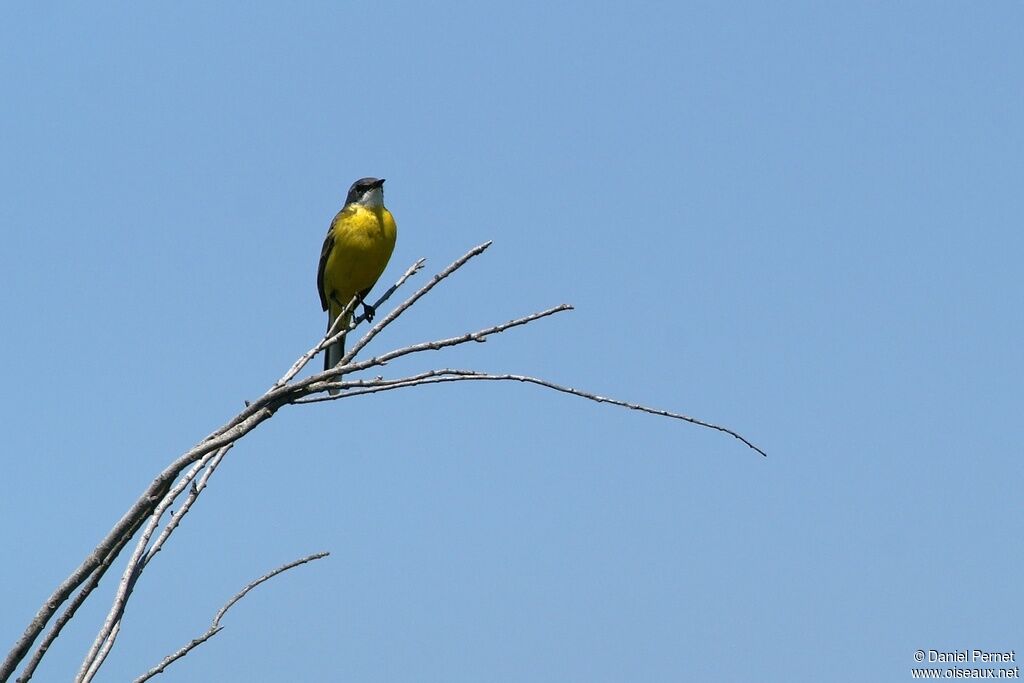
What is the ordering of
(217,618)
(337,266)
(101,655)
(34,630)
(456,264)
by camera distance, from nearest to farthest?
1. (34,630)
2. (101,655)
3. (217,618)
4. (456,264)
5. (337,266)

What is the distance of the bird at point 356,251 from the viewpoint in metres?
10.8

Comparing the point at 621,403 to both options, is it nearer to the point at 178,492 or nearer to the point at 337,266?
the point at 178,492

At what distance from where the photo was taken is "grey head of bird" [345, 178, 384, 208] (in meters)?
11.2

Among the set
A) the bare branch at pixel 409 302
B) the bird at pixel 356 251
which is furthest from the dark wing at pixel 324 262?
the bare branch at pixel 409 302

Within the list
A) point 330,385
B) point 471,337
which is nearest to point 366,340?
point 471,337

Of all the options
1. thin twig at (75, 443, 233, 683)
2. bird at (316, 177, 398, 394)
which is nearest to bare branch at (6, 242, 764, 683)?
thin twig at (75, 443, 233, 683)

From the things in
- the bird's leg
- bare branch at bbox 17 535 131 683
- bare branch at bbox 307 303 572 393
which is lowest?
bare branch at bbox 17 535 131 683

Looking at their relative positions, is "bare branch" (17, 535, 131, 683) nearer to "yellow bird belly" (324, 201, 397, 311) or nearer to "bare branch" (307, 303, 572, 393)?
"bare branch" (307, 303, 572, 393)

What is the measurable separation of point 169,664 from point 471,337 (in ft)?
3.47

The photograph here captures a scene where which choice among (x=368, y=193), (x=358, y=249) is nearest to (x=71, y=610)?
(x=358, y=249)

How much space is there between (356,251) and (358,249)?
0.10 ft

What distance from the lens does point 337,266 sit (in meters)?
11.0

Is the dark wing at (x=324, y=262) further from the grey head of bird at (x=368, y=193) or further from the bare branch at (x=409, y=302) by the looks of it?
the bare branch at (x=409, y=302)

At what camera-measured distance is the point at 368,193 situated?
446 inches
